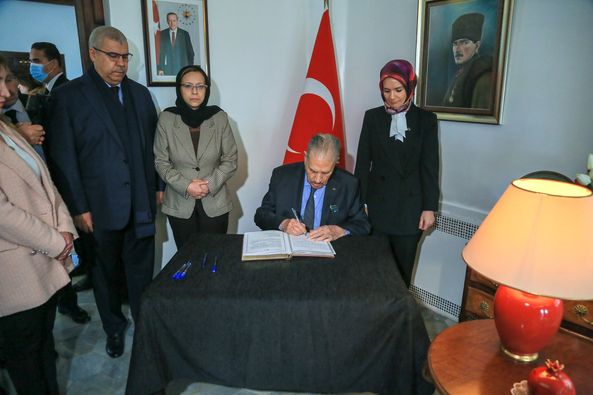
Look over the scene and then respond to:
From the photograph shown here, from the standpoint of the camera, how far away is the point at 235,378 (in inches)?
55.7

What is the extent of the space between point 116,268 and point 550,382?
2.04 metres

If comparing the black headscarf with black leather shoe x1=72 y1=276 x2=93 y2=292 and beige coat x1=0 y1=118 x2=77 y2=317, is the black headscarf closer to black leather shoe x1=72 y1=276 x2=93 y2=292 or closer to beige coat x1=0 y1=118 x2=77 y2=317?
beige coat x1=0 y1=118 x2=77 y2=317

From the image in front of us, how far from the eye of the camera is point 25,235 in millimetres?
1432

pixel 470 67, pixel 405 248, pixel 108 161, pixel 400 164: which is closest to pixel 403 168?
pixel 400 164

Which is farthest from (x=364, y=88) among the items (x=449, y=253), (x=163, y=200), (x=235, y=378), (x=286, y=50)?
(x=235, y=378)

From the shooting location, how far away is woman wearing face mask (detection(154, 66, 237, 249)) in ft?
7.30

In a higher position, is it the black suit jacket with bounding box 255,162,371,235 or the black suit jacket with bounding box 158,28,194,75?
the black suit jacket with bounding box 158,28,194,75

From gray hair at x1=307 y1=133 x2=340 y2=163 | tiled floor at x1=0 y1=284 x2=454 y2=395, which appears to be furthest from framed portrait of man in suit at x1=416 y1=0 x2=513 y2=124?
tiled floor at x1=0 y1=284 x2=454 y2=395

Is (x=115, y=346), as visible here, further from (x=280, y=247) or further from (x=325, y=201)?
(x=325, y=201)

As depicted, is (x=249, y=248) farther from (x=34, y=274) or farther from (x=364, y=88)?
(x=364, y=88)

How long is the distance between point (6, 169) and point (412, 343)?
1485 mm

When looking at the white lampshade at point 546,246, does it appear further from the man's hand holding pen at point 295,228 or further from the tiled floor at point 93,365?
the tiled floor at point 93,365

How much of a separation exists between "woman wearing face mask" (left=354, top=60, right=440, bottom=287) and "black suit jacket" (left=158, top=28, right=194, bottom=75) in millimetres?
1336

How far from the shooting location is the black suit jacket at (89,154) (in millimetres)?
1961
